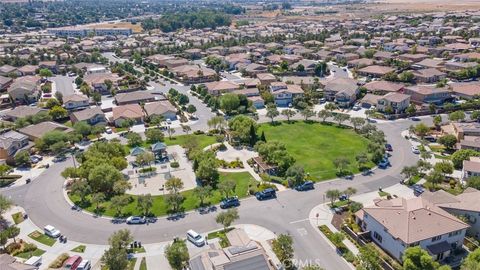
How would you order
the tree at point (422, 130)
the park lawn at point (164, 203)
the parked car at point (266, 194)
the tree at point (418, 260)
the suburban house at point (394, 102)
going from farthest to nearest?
the suburban house at point (394, 102) < the tree at point (422, 130) < the parked car at point (266, 194) < the park lawn at point (164, 203) < the tree at point (418, 260)

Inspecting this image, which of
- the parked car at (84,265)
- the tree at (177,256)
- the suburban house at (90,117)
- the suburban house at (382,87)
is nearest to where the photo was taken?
the tree at (177,256)

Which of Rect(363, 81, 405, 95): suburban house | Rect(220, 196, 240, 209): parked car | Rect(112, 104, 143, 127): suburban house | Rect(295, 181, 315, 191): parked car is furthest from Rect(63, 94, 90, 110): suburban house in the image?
Rect(363, 81, 405, 95): suburban house

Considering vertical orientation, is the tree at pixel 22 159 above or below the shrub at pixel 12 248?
above

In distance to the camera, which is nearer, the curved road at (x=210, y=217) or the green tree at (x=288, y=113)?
the curved road at (x=210, y=217)

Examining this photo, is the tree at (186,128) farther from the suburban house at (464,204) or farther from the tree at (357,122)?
the suburban house at (464,204)

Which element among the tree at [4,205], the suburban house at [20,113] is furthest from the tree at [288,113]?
the suburban house at [20,113]

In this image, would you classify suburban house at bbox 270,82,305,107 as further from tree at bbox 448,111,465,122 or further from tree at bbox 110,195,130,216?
tree at bbox 110,195,130,216

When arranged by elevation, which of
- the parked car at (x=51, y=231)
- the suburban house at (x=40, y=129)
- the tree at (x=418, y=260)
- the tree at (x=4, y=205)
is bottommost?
the parked car at (x=51, y=231)

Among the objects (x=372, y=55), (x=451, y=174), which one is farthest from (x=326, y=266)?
(x=372, y=55)
